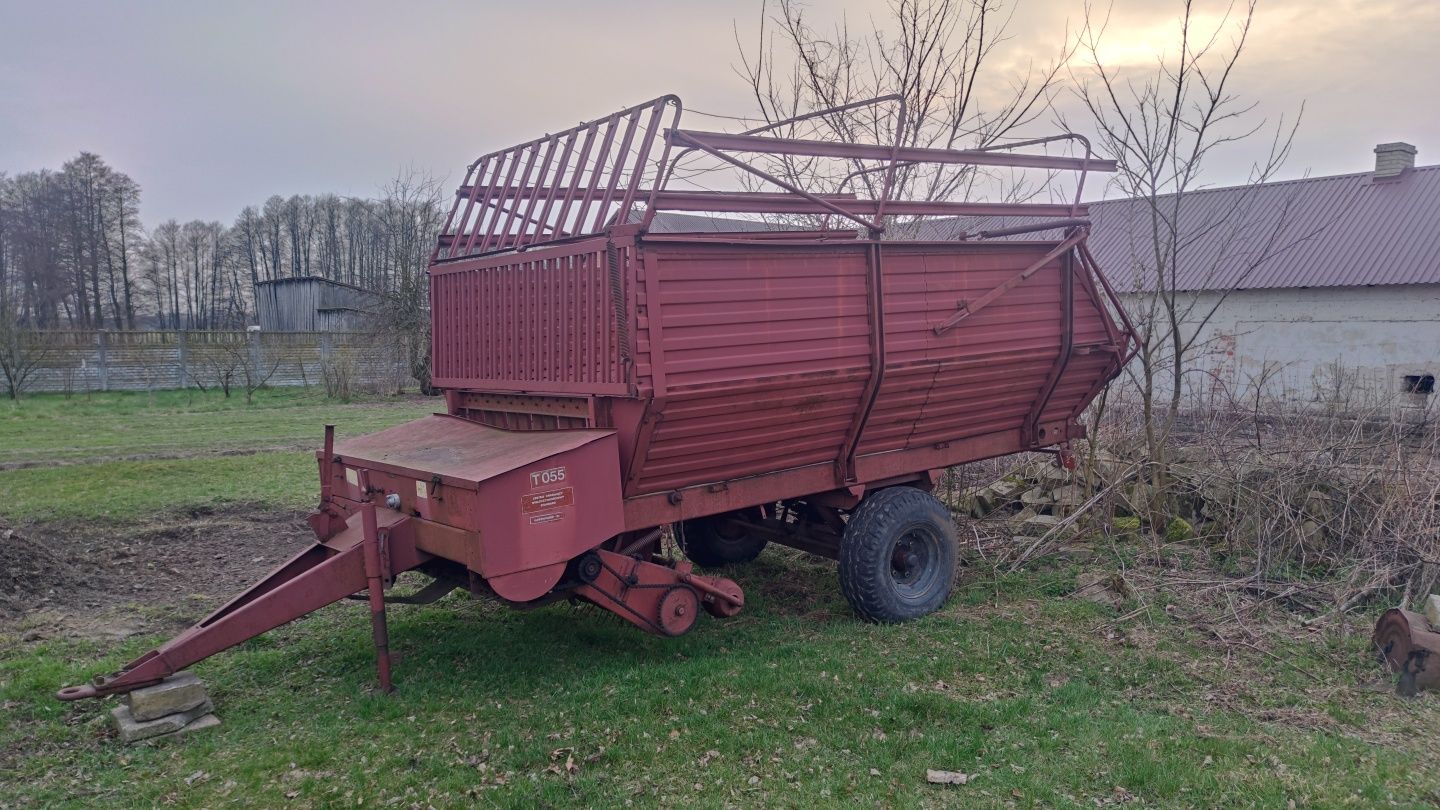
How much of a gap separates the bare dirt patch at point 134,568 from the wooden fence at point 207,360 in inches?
683

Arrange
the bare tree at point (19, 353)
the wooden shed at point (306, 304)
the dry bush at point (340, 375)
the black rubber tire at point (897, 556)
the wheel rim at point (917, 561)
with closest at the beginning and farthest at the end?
the black rubber tire at point (897, 556) < the wheel rim at point (917, 561) < the bare tree at point (19, 353) < the dry bush at point (340, 375) < the wooden shed at point (306, 304)

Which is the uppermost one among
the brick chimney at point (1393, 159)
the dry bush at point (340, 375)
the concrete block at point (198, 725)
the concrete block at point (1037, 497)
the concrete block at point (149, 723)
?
the brick chimney at point (1393, 159)

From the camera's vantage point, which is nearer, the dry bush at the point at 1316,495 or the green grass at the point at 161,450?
the dry bush at the point at 1316,495

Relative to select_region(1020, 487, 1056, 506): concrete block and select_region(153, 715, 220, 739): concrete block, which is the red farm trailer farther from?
select_region(1020, 487, 1056, 506): concrete block

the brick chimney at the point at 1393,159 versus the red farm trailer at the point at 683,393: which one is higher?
the brick chimney at the point at 1393,159

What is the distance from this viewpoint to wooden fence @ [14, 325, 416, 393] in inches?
1025

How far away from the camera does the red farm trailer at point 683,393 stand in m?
4.98

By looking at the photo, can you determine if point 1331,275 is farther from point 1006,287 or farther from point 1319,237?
point 1006,287

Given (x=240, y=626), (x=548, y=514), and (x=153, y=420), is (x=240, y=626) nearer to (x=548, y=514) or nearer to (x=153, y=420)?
(x=548, y=514)

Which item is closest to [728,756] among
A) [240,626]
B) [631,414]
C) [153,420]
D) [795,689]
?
[795,689]

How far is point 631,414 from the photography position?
511 cm

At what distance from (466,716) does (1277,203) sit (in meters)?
24.5

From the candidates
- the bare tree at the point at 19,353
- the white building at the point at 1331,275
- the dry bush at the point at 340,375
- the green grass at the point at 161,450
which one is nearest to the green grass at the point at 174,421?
the green grass at the point at 161,450

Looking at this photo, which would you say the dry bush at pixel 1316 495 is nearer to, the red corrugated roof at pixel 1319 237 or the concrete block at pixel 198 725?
the concrete block at pixel 198 725
